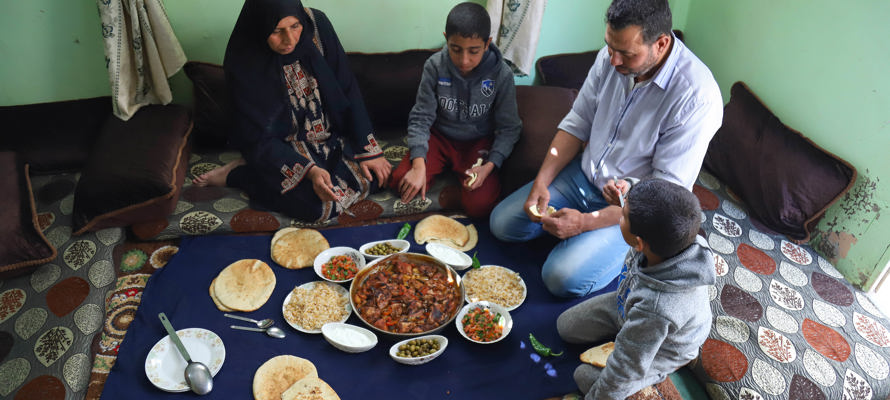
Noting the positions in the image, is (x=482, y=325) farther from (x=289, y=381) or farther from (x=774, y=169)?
(x=774, y=169)

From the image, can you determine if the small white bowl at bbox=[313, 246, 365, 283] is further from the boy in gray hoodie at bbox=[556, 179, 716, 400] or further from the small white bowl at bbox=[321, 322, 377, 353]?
the boy in gray hoodie at bbox=[556, 179, 716, 400]

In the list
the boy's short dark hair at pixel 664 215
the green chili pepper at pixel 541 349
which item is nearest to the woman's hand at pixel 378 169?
the green chili pepper at pixel 541 349

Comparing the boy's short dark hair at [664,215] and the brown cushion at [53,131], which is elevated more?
the boy's short dark hair at [664,215]

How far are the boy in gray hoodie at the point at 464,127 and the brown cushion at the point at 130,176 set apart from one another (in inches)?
40.4

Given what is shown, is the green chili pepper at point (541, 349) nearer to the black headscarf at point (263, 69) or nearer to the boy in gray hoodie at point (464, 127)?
the boy in gray hoodie at point (464, 127)

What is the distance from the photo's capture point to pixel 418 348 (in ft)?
6.27

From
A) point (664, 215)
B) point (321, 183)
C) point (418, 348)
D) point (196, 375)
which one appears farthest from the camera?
point (321, 183)

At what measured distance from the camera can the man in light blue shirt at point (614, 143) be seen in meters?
1.80

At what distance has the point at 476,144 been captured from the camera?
8.81 ft

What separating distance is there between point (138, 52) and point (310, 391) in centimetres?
183

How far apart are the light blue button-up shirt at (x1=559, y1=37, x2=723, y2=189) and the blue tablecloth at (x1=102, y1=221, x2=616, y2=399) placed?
1.89ft

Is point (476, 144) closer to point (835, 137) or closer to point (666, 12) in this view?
point (666, 12)

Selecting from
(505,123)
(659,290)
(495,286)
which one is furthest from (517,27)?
(659,290)

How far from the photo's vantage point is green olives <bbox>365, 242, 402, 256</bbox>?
2.27m
